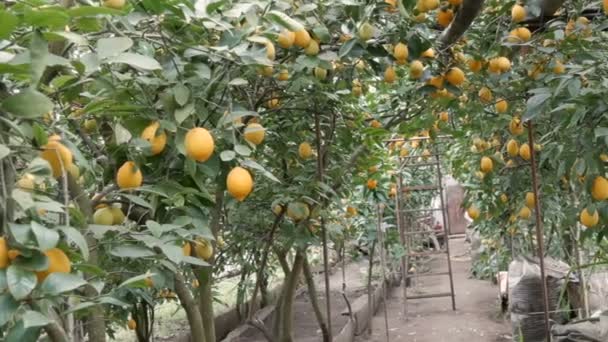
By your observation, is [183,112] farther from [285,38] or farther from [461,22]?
[461,22]

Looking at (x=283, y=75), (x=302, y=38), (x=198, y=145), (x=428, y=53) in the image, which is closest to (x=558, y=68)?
(x=428, y=53)

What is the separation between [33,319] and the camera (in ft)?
2.45

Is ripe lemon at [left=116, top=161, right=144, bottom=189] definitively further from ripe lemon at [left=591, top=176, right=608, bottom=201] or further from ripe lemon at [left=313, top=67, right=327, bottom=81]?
ripe lemon at [left=591, top=176, right=608, bottom=201]

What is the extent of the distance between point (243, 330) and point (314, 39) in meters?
3.62

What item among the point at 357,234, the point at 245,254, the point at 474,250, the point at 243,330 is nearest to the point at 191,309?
the point at 245,254

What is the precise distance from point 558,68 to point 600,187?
0.60m

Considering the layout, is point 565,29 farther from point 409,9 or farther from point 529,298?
point 529,298

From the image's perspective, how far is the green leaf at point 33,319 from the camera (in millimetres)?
737

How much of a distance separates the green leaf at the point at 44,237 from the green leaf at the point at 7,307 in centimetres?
7

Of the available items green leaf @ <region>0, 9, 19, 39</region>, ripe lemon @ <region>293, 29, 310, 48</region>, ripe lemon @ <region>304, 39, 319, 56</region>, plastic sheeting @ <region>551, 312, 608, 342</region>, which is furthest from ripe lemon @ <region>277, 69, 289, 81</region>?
plastic sheeting @ <region>551, 312, 608, 342</region>

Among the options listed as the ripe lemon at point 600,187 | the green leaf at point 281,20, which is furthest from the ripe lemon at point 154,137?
the ripe lemon at point 600,187

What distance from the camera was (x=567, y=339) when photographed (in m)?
3.14

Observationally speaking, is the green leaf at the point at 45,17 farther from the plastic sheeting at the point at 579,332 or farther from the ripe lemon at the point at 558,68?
the plastic sheeting at the point at 579,332

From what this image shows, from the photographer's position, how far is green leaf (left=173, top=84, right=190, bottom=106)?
1.28 meters
